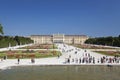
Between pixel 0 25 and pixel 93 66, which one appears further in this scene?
pixel 0 25

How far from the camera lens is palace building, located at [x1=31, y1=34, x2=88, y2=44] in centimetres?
14996

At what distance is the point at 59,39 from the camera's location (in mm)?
150375

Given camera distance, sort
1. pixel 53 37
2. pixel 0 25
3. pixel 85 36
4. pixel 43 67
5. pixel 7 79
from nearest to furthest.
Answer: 1. pixel 7 79
2. pixel 43 67
3. pixel 0 25
4. pixel 53 37
5. pixel 85 36

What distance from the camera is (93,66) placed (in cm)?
2272

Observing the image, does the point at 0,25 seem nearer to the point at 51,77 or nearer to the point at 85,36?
the point at 51,77

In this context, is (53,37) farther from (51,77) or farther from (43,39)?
(51,77)

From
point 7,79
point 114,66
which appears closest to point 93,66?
point 114,66

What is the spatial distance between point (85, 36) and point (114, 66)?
139008mm

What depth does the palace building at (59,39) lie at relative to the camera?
149962mm

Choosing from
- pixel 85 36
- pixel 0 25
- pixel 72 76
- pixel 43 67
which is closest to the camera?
pixel 72 76

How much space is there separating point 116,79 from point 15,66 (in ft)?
30.2

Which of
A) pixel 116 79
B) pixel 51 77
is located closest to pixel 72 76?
pixel 51 77

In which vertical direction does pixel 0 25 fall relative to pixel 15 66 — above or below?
above

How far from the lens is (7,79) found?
15781 mm
